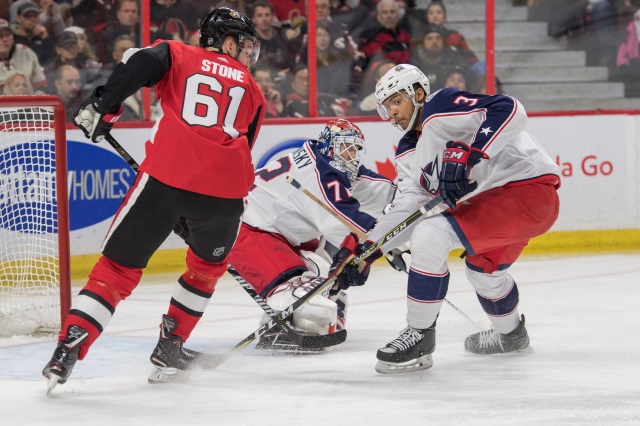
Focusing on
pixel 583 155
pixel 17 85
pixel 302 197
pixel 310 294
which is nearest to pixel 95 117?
pixel 310 294

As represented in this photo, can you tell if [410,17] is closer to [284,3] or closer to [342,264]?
[284,3]

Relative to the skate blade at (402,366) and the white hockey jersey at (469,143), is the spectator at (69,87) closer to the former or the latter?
the white hockey jersey at (469,143)

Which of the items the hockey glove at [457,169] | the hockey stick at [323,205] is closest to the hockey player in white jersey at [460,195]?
the hockey glove at [457,169]

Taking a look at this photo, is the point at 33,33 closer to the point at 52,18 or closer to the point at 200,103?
the point at 52,18

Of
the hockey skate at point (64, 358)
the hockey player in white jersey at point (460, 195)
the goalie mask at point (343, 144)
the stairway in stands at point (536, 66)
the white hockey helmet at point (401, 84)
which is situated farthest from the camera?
the stairway in stands at point (536, 66)

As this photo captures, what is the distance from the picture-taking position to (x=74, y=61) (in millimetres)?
5887

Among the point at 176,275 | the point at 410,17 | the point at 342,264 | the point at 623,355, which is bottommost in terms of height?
the point at 176,275

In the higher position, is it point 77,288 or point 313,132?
point 313,132

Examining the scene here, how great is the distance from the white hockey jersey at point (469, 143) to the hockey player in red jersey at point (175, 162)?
579mm

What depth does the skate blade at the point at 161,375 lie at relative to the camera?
348 cm

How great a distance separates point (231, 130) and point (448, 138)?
0.69m

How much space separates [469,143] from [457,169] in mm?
254

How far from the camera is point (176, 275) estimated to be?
593 centimetres

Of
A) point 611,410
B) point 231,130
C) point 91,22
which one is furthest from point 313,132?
point 611,410
